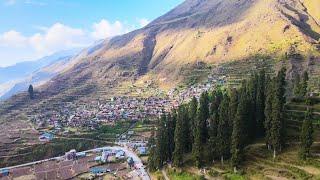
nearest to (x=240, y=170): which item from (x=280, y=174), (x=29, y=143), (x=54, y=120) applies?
(x=280, y=174)

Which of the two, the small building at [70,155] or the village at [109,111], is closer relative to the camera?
the small building at [70,155]

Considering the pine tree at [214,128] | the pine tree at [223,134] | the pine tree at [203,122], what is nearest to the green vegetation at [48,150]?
the pine tree at [203,122]

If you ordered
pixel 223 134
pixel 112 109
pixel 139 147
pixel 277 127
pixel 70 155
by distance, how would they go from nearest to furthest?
pixel 277 127, pixel 223 134, pixel 70 155, pixel 139 147, pixel 112 109

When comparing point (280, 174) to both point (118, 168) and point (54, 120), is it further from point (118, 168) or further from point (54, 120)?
point (54, 120)

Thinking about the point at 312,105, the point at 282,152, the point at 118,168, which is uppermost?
the point at 312,105

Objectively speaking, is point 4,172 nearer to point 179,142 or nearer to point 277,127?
point 179,142

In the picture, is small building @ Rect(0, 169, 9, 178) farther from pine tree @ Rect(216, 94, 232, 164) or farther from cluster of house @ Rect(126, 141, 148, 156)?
pine tree @ Rect(216, 94, 232, 164)

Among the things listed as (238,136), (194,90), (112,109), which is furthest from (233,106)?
(194,90)

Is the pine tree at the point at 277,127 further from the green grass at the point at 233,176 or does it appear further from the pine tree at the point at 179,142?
the pine tree at the point at 179,142
